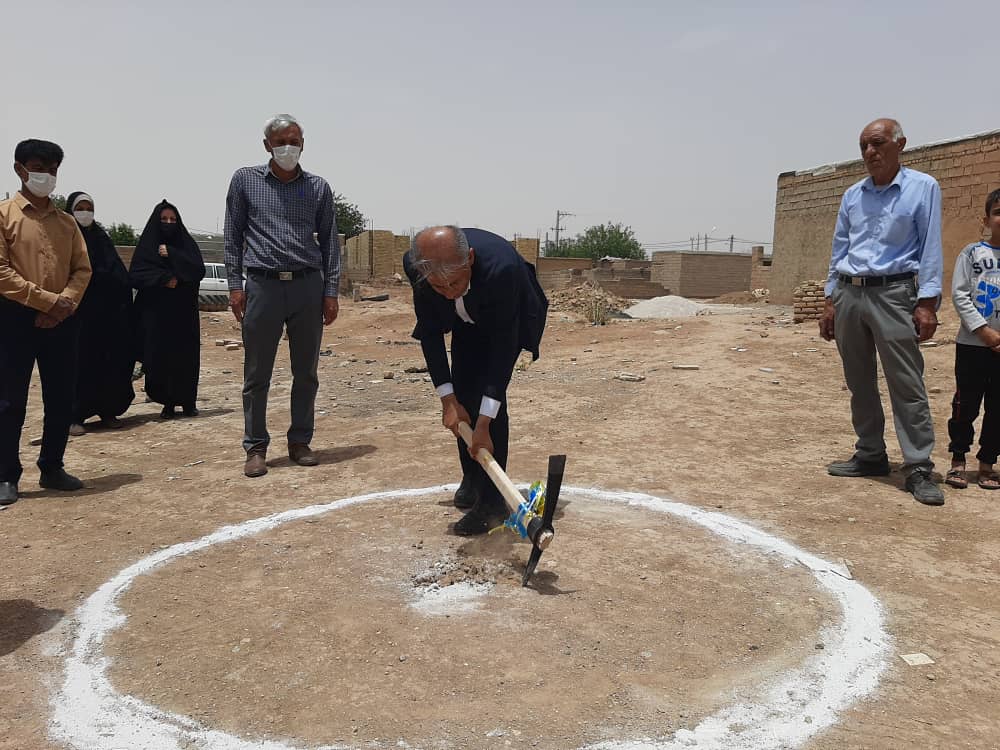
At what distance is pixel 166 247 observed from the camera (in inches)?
269

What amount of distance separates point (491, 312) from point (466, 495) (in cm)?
115

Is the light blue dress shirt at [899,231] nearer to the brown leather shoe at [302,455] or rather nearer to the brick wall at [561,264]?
the brown leather shoe at [302,455]

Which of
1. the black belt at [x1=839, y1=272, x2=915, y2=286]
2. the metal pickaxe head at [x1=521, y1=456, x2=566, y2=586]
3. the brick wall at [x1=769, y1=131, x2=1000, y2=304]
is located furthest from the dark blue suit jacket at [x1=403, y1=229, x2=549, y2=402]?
the brick wall at [x1=769, y1=131, x2=1000, y2=304]

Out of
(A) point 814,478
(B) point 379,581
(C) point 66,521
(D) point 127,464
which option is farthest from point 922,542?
(D) point 127,464

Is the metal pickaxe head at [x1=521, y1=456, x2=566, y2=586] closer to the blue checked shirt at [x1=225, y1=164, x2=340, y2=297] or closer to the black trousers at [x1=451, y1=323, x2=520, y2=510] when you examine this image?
the black trousers at [x1=451, y1=323, x2=520, y2=510]

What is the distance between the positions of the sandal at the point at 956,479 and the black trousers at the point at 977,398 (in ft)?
0.40

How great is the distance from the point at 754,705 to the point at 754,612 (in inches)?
26.2

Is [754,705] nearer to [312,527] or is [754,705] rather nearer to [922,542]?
[922,542]

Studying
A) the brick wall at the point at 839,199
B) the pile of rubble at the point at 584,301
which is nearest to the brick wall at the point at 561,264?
the pile of rubble at the point at 584,301

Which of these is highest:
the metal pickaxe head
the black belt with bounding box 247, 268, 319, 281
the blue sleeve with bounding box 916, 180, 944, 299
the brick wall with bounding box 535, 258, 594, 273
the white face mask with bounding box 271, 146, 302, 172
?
the brick wall with bounding box 535, 258, 594, 273

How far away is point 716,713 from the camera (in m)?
2.28

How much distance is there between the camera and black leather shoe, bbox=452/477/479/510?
164 inches

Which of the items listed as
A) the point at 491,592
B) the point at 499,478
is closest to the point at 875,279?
the point at 499,478

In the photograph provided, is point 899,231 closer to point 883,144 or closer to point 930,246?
point 930,246
